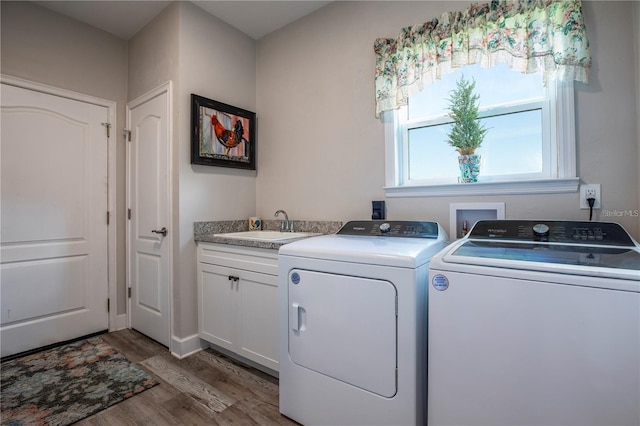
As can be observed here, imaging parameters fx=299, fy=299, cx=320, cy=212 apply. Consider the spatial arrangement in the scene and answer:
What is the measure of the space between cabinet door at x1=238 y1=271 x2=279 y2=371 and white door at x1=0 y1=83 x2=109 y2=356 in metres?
1.55

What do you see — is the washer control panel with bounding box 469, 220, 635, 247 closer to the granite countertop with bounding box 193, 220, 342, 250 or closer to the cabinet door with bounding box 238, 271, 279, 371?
the granite countertop with bounding box 193, 220, 342, 250

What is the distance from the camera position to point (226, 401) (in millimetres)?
1686

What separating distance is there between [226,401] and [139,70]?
2734mm

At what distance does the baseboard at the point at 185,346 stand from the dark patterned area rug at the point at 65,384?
257 mm

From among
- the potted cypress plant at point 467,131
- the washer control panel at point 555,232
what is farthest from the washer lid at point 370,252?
the potted cypress plant at point 467,131

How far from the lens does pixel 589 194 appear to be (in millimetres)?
1458

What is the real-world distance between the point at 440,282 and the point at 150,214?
236 cm

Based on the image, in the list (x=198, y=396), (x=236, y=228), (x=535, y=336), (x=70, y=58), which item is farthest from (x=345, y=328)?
(x=70, y=58)

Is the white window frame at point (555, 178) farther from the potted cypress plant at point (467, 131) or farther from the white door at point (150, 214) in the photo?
the white door at point (150, 214)

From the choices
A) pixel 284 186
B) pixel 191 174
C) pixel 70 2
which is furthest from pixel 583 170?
pixel 70 2

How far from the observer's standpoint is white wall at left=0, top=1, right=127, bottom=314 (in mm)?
2207

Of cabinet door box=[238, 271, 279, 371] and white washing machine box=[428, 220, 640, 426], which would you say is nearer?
white washing machine box=[428, 220, 640, 426]

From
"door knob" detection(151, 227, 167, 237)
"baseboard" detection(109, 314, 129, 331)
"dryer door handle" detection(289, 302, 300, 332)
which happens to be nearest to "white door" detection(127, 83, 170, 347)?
"door knob" detection(151, 227, 167, 237)

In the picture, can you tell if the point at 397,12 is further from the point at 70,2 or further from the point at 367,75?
the point at 70,2
